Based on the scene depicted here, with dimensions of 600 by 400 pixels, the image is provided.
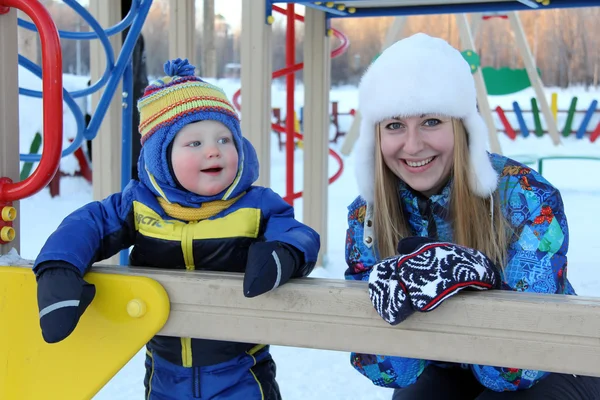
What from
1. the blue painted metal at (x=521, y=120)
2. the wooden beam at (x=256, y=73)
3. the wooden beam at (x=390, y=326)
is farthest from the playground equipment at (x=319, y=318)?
the blue painted metal at (x=521, y=120)

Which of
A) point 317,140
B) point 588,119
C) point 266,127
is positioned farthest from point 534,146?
point 266,127

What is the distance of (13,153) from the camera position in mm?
1282

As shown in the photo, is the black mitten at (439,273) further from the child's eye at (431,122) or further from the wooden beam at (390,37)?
the wooden beam at (390,37)

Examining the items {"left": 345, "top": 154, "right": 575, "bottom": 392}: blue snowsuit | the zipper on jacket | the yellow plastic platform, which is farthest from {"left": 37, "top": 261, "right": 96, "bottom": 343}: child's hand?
{"left": 345, "top": 154, "right": 575, "bottom": 392}: blue snowsuit

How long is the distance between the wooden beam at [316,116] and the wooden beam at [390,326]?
3080 millimetres

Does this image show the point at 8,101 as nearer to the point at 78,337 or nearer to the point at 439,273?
the point at 78,337

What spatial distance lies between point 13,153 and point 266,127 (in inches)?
81.0

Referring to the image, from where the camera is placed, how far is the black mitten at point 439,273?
0.94 meters

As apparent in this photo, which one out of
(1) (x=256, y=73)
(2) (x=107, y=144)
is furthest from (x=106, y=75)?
(1) (x=256, y=73)

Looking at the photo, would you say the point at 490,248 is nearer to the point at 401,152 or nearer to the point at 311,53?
the point at 401,152

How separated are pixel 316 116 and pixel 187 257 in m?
2.82

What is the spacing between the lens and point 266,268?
1.03 m

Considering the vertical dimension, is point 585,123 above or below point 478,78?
below

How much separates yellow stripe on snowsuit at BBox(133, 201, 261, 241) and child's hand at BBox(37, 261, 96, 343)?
0.32 meters
